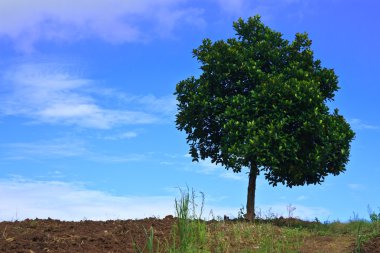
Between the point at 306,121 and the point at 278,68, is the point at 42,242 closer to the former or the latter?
the point at 306,121

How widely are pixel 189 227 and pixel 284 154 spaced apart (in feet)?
27.0

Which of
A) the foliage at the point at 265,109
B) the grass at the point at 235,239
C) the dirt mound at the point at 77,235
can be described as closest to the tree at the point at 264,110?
the foliage at the point at 265,109

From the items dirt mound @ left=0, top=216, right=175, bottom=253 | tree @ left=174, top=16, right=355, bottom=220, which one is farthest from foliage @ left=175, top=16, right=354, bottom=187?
dirt mound @ left=0, top=216, right=175, bottom=253

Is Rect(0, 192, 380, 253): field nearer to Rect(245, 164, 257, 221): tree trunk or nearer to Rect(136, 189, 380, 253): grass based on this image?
Rect(136, 189, 380, 253): grass

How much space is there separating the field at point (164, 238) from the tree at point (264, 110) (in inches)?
153

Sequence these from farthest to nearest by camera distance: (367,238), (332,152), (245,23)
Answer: (245,23) < (332,152) < (367,238)

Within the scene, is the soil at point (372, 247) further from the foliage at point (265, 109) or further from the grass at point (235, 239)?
the foliage at point (265, 109)

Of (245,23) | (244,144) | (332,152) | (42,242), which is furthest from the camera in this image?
(245,23)

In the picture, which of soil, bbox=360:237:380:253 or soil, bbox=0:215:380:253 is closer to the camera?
soil, bbox=0:215:380:253

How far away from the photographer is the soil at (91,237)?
1006cm

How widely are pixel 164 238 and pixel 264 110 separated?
8.68 meters

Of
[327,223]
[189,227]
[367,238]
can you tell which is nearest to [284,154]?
[327,223]

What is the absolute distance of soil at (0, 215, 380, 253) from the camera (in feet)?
33.0

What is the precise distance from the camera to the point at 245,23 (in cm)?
2106
